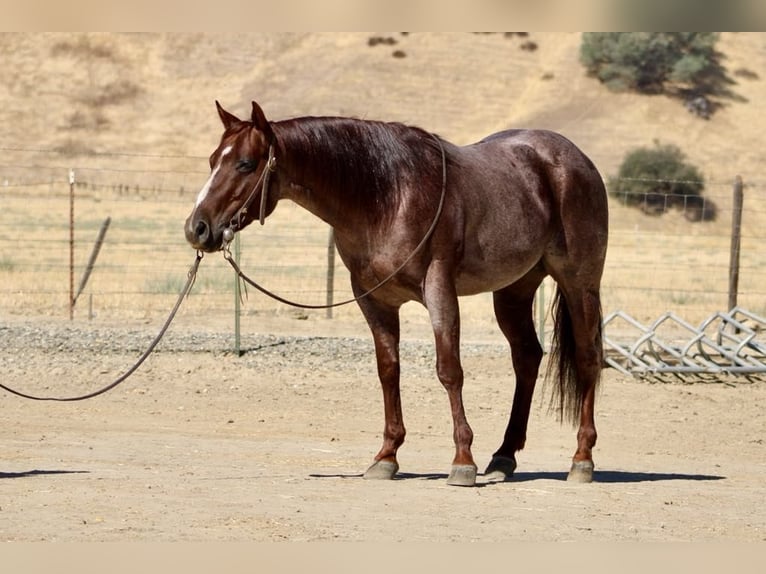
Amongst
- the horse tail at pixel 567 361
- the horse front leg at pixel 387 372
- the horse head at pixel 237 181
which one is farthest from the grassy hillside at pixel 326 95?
the horse head at pixel 237 181

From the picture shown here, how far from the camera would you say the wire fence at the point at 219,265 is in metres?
19.4

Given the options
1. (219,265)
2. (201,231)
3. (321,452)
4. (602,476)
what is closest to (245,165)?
(201,231)

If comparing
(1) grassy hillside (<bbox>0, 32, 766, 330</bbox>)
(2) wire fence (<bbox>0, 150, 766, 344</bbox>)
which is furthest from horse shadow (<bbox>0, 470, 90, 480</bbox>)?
(1) grassy hillside (<bbox>0, 32, 766, 330</bbox>)

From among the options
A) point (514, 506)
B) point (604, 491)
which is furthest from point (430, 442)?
point (514, 506)

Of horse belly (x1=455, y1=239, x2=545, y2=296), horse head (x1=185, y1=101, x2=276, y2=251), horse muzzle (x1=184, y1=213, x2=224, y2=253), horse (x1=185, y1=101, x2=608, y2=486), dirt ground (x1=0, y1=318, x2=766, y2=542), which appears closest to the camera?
dirt ground (x1=0, y1=318, x2=766, y2=542)

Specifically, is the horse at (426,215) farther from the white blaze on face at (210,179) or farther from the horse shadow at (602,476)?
the horse shadow at (602,476)

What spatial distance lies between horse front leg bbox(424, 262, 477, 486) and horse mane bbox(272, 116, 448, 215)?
0.56 meters

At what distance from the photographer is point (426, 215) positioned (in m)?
8.30

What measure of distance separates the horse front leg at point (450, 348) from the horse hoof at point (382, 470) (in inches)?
18.1

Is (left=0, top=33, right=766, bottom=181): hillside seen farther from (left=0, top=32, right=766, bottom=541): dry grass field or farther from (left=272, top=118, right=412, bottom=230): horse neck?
(left=272, top=118, right=412, bottom=230): horse neck

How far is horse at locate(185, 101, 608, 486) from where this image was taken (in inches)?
314

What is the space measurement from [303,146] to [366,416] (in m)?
5.03

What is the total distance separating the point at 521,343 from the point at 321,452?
6.26 ft

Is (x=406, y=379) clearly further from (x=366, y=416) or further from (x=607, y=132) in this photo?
(x=607, y=132)
